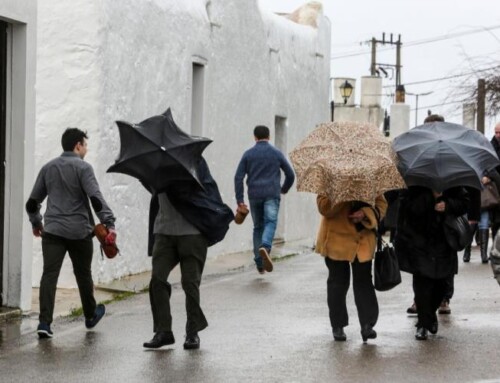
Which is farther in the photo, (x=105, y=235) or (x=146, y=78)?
(x=146, y=78)

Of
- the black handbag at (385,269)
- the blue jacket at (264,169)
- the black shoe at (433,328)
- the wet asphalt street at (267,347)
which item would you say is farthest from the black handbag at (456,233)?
the blue jacket at (264,169)

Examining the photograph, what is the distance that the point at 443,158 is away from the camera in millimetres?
10445

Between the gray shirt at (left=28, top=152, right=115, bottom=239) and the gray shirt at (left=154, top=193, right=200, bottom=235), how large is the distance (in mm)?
743

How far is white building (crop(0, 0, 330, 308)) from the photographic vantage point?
47.5 feet

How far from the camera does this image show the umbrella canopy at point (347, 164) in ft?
33.0

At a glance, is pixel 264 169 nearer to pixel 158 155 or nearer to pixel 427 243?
pixel 427 243

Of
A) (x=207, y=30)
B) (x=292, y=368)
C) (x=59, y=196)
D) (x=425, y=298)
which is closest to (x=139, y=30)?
(x=207, y=30)

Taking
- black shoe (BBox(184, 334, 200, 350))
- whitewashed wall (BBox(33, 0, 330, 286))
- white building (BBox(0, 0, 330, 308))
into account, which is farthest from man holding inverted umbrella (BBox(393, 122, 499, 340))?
whitewashed wall (BBox(33, 0, 330, 286))

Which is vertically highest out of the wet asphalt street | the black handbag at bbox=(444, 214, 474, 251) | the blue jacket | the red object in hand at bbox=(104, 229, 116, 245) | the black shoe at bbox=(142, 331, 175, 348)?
the blue jacket

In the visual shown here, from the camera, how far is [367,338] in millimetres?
10391

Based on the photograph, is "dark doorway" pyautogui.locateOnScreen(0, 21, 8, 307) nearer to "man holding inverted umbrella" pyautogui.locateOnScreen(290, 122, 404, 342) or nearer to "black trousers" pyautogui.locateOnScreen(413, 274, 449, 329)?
"man holding inverted umbrella" pyautogui.locateOnScreen(290, 122, 404, 342)

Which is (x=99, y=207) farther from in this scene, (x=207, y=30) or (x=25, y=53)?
(x=207, y=30)

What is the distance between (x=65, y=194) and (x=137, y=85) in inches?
206

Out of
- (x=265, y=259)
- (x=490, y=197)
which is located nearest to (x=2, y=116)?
(x=265, y=259)
